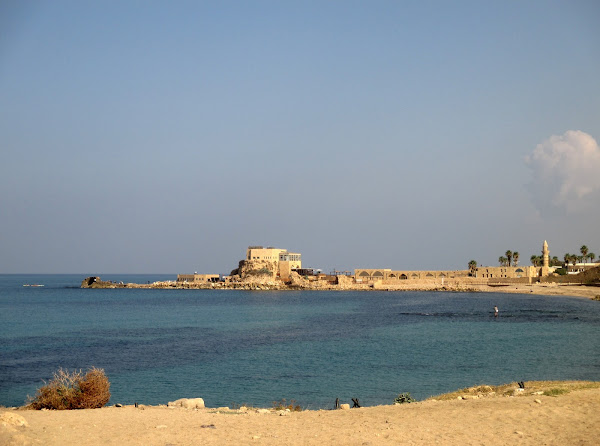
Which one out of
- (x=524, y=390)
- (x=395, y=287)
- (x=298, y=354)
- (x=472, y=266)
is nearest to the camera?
(x=524, y=390)

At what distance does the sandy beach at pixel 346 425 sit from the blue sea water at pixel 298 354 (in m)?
5.96

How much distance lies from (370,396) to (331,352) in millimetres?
12633

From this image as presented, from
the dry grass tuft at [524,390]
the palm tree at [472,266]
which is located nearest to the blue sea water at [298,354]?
the dry grass tuft at [524,390]

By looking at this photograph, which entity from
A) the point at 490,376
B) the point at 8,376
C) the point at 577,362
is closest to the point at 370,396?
the point at 490,376

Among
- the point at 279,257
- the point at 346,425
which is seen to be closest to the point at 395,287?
the point at 279,257

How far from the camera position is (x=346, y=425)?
13.1 metres

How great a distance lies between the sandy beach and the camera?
451 inches

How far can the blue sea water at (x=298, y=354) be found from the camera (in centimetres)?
2341

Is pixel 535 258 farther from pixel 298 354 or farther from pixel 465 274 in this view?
pixel 298 354

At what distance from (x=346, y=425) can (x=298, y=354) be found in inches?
823

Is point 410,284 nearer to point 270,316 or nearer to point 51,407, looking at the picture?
point 270,316

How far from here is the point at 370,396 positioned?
71.1 feet

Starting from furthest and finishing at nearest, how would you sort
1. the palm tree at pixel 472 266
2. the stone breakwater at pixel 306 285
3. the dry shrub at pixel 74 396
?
the palm tree at pixel 472 266 → the stone breakwater at pixel 306 285 → the dry shrub at pixel 74 396

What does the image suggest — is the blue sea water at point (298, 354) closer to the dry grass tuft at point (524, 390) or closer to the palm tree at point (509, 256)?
the dry grass tuft at point (524, 390)
